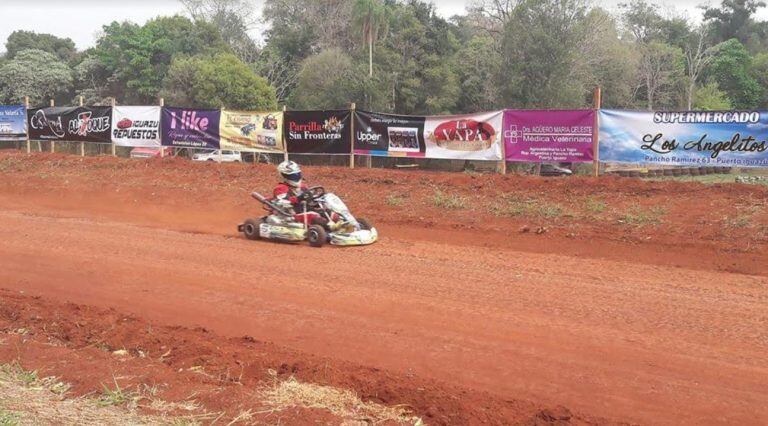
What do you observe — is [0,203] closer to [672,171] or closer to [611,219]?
[611,219]

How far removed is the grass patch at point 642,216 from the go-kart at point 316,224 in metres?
4.69

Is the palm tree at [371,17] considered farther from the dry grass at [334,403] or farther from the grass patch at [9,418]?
the grass patch at [9,418]

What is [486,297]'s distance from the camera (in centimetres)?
831

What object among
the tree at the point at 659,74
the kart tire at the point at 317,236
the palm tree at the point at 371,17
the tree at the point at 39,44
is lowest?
the kart tire at the point at 317,236

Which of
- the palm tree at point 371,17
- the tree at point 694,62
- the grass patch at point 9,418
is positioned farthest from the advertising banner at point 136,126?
the tree at point 694,62

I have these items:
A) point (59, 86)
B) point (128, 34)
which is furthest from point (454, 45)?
point (59, 86)

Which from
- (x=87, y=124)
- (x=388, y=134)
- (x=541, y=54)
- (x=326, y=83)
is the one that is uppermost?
(x=541, y=54)

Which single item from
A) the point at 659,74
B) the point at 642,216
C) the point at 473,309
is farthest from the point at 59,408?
the point at 659,74

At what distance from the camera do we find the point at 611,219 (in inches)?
510

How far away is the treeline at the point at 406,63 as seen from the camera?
38.1 meters

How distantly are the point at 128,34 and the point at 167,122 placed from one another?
3782cm

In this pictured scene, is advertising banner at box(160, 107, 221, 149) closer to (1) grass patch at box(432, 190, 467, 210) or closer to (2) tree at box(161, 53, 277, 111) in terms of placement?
(1) grass patch at box(432, 190, 467, 210)

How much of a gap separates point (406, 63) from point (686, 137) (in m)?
30.4

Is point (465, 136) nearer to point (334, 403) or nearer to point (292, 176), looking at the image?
point (292, 176)
